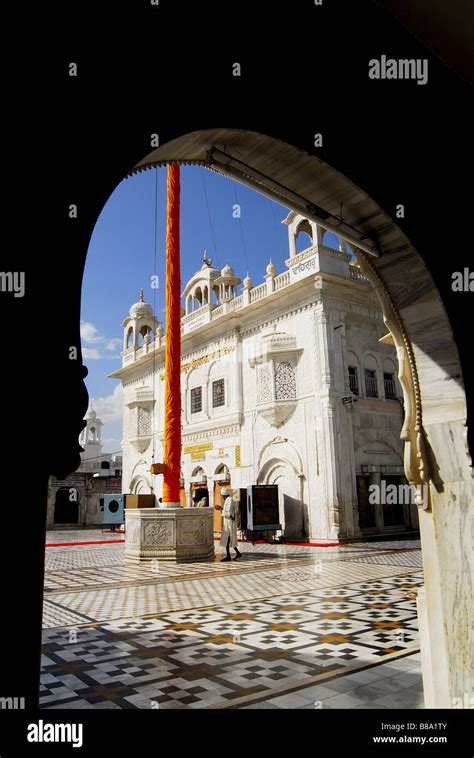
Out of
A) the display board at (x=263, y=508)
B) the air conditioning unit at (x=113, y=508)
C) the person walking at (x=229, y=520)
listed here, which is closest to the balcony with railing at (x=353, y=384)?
the display board at (x=263, y=508)

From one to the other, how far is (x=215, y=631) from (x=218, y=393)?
15183 millimetres

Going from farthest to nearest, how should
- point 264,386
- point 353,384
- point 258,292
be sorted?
point 258,292
point 264,386
point 353,384

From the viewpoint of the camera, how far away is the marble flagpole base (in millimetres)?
11312

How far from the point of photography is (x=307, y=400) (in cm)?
1655

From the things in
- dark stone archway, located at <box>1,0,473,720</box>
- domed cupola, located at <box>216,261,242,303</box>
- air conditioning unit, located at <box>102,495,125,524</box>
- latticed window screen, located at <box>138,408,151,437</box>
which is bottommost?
air conditioning unit, located at <box>102,495,125,524</box>

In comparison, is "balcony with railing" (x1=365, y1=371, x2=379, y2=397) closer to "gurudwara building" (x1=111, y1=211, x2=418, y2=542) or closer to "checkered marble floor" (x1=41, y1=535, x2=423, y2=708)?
"gurudwara building" (x1=111, y1=211, x2=418, y2=542)

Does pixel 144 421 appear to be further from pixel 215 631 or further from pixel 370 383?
pixel 215 631

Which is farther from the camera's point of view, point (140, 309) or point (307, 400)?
point (140, 309)

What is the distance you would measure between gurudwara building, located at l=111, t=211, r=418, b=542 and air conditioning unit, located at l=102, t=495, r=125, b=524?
3.52m

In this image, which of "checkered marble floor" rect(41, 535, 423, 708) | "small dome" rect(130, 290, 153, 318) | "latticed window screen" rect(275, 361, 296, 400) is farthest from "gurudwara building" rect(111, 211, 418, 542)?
"small dome" rect(130, 290, 153, 318)

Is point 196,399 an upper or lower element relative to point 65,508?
upper

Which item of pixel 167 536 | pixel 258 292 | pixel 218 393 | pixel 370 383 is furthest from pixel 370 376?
pixel 167 536

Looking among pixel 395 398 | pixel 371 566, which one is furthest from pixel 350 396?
pixel 371 566

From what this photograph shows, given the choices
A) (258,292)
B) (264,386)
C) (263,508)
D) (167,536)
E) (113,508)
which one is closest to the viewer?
(167,536)
